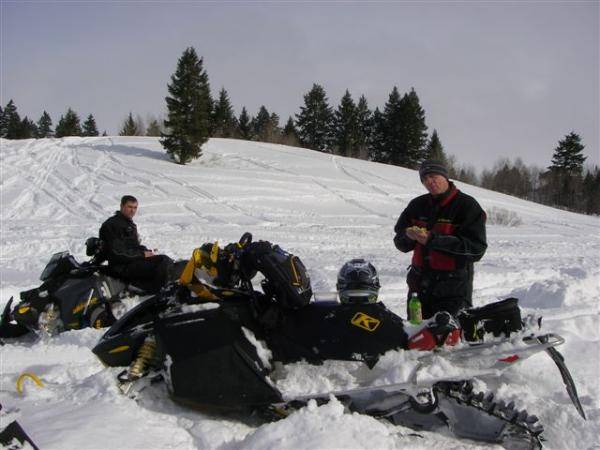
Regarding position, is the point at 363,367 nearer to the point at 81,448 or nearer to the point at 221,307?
the point at 221,307

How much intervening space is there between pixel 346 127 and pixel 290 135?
5511 mm

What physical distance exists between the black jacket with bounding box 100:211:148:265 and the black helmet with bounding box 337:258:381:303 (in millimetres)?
3195

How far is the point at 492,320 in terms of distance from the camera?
2.90 metres

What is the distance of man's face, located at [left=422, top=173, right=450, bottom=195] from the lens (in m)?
3.39

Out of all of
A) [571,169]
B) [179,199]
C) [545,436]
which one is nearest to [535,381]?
[545,436]

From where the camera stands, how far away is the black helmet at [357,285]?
9.96 ft

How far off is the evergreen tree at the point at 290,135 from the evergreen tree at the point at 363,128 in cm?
589

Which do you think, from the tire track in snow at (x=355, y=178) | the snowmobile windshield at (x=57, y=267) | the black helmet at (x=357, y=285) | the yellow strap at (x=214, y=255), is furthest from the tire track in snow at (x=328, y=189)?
the yellow strap at (x=214, y=255)

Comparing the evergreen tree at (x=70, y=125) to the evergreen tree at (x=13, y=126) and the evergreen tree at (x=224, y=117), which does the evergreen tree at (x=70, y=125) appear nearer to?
the evergreen tree at (x=13, y=126)


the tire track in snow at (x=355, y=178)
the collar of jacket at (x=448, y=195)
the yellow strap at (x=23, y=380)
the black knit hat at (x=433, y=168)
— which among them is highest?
the tire track in snow at (x=355, y=178)

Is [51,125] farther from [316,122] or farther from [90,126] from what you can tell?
[316,122]

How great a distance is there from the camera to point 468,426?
106 inches

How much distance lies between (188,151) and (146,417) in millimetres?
23805

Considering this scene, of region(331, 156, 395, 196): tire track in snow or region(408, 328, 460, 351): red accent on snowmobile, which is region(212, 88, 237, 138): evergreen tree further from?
region(408, 328, 460, 351): red accent on snowmobile
